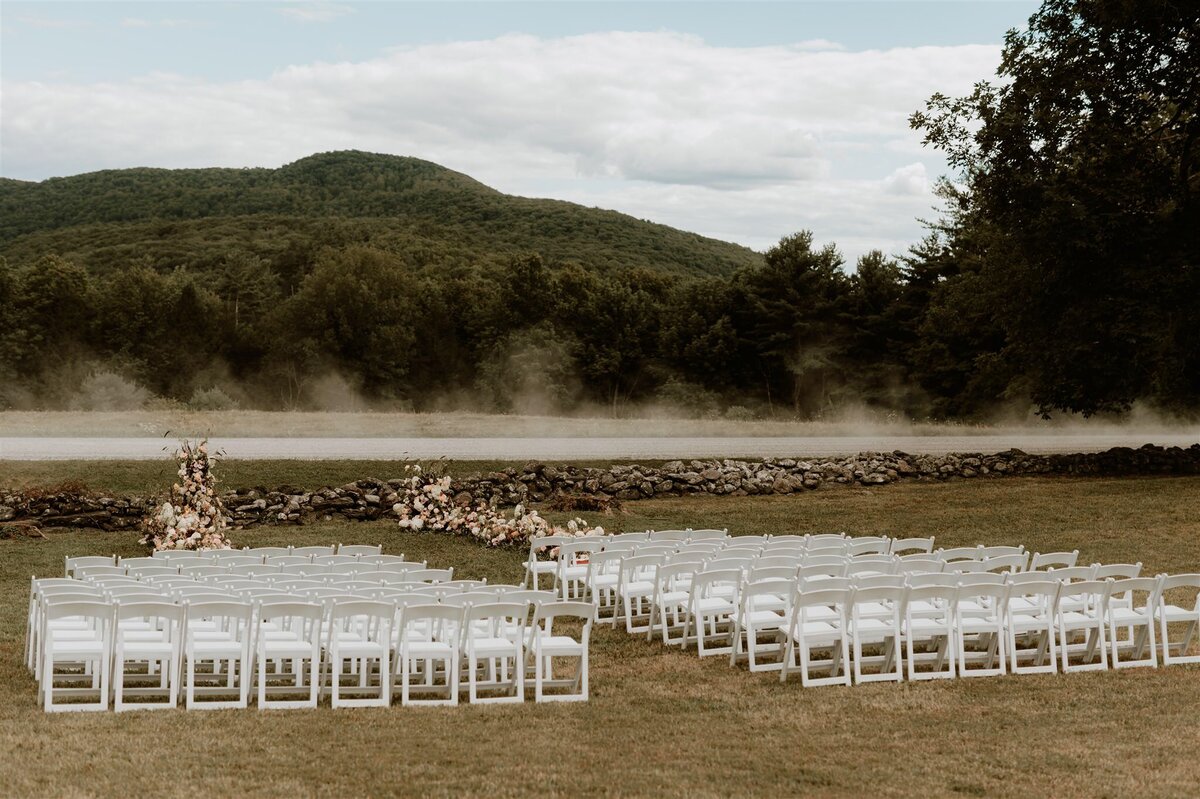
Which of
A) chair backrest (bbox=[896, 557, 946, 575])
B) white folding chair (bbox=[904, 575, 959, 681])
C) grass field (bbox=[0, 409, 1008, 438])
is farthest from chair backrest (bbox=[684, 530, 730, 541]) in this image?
grass field (bbox=[0, 409, 1008, 438])

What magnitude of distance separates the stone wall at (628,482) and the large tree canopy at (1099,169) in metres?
2.94

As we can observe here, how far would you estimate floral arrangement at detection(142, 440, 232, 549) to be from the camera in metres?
17.5

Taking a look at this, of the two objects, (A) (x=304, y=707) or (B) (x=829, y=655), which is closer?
(A) (x=304, y=707)

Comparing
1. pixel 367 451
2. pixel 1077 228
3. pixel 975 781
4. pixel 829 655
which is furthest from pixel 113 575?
pixel 1077 228

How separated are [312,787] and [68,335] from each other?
58.2 meters

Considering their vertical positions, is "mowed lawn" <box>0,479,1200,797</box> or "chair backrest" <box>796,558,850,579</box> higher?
"chair backrest" <box>796,558,850,579</box>

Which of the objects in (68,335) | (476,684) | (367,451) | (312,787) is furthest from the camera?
(68,335)

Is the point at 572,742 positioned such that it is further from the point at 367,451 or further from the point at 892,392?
the point at 892,392

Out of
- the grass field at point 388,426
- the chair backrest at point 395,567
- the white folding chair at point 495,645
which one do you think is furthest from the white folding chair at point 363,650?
the grass field at point 388,426

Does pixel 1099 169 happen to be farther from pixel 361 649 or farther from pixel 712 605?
pixel 361 649

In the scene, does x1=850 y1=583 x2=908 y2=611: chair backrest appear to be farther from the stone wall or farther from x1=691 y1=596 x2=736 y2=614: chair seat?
the stone wall

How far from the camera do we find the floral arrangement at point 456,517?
1850cm

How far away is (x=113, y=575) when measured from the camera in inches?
440

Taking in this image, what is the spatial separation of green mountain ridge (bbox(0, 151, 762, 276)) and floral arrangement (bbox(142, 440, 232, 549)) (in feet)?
189
